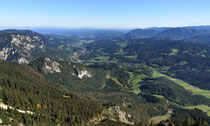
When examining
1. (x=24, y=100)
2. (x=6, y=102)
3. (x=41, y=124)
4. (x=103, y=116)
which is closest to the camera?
(x=41, y=124)

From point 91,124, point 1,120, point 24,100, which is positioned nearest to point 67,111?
point 91,124

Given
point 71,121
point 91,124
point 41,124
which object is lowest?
point 91,124

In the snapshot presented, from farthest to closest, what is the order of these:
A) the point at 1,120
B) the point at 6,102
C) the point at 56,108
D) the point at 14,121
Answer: the point at 56,108
the point at 6,102
the point at 14,121
the point at 1,120

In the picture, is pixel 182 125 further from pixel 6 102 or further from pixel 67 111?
pixel 6 102

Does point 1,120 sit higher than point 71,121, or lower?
higher

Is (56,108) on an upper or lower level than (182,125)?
upper

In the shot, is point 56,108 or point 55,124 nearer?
point 55,124

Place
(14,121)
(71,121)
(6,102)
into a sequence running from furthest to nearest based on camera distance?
(71,121) < (6,102) < (14,121)

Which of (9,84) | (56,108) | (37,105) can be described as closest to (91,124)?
(56,108)

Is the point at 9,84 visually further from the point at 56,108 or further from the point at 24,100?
the point at 56,108
